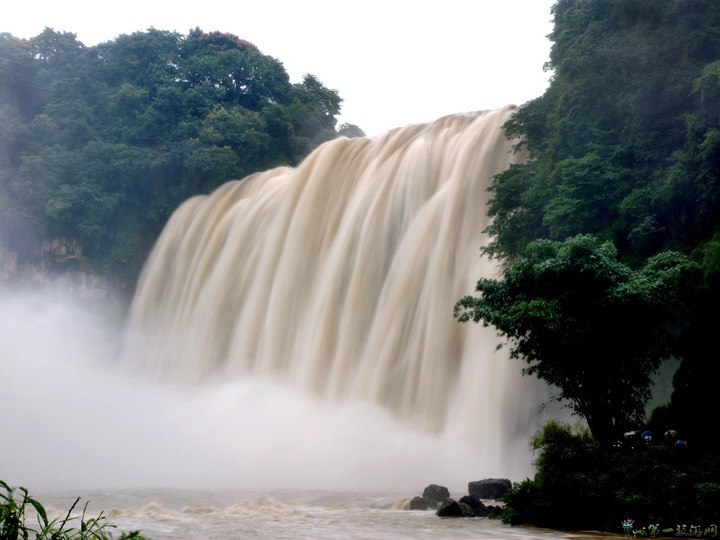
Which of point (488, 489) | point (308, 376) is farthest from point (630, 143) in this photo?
point (308, 376)

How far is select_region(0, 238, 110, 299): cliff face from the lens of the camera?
39.6 meters

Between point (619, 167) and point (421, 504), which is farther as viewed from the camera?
point (619, 167)

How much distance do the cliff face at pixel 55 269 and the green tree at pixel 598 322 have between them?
29.2m

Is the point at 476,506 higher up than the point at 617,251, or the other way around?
the point at 617,251

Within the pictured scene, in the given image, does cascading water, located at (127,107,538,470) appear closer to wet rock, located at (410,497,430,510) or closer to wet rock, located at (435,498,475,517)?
wet rock, located at (410,497,430,510)

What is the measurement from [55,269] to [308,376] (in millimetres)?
21158

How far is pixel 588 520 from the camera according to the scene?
1127 cm

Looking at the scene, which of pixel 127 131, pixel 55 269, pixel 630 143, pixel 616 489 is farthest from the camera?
pixel 127 131

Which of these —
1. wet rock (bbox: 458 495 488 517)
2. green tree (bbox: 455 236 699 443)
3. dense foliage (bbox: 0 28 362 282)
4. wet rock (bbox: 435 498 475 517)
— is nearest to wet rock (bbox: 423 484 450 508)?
wet rock (bbox: 458 495 488 517)

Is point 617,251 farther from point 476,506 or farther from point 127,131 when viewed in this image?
point 127,131

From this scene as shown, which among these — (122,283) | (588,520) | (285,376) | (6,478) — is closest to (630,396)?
(588,520)

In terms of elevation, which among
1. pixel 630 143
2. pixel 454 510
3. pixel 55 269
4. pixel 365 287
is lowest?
pixel 454 510

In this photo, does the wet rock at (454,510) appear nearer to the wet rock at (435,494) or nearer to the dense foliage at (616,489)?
the dense foliage at (616,489)

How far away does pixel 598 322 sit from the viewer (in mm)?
14570
